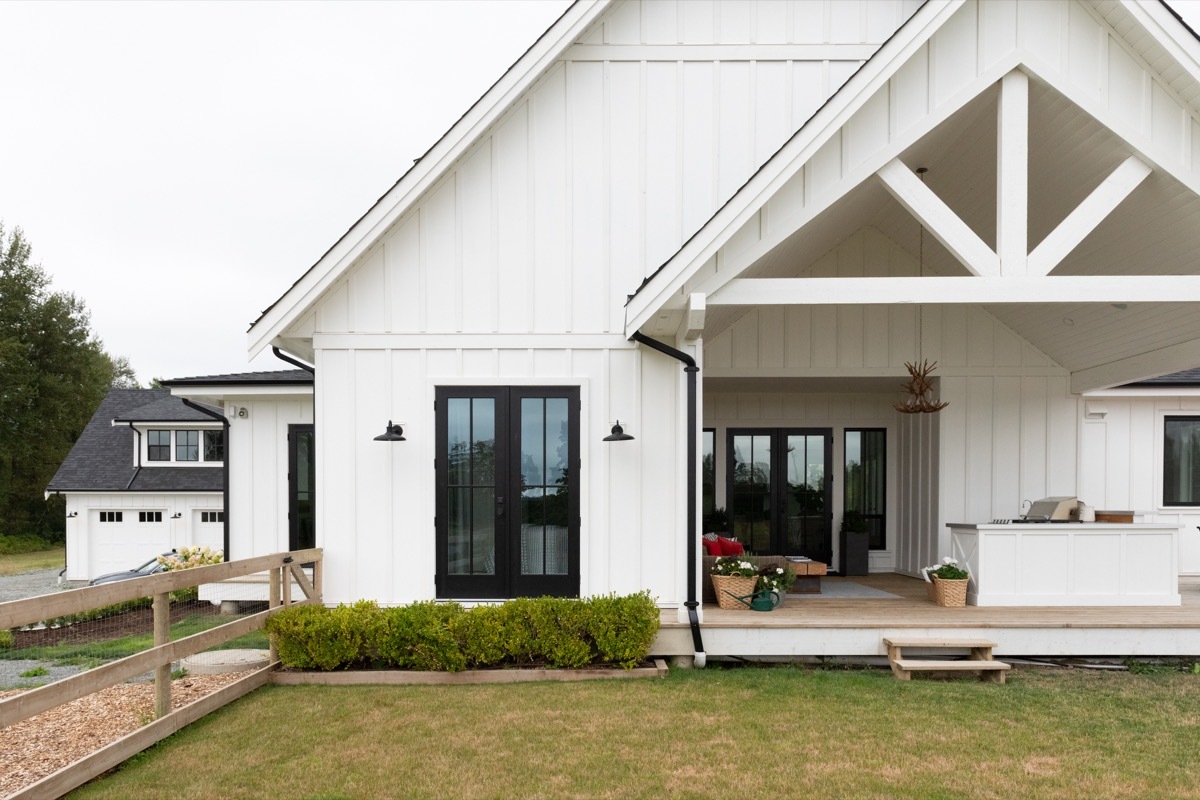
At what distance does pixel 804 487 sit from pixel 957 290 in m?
4.75

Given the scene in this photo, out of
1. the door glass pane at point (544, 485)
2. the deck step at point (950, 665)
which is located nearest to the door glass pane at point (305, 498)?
the door glass pane at point (544, 485)

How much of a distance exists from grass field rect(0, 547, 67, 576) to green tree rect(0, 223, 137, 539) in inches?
101

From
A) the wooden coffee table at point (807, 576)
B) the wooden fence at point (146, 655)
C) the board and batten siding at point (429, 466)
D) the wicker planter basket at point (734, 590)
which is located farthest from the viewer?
the wooden coffee table at point (807, 576)

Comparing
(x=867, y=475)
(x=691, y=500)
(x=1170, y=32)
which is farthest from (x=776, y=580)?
(x=1170, y=32)

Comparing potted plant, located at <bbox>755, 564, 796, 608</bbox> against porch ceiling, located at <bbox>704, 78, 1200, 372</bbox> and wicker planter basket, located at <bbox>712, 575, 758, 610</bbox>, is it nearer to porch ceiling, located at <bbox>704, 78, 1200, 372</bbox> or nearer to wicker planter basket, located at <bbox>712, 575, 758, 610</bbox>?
wicker planter basket, located at <bbox>712, 575, 758, 610</bbox>

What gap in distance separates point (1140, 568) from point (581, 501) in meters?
5.28

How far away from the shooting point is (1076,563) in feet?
23.3

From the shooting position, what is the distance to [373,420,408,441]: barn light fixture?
261 inches

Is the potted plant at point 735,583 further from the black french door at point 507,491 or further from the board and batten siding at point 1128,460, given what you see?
the board and batten siding at point 1128,460

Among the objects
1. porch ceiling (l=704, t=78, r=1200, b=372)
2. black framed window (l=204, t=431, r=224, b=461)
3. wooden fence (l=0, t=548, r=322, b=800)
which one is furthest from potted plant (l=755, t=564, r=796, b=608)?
black framed window (l=204, t=431, r=224, b=461)

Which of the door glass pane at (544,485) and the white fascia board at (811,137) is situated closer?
the white fascia board at (811,137)

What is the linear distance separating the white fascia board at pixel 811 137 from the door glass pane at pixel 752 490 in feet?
16.2

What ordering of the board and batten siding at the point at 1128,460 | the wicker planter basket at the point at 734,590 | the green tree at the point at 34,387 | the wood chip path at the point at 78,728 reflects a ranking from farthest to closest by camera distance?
the green tree at the point at 34,387 < the board and batten siding at the point at 1128,460 < the wicker planter basket at the point at 734,590 < the wood chip path at the point at 78,728

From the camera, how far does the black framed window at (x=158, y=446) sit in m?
17.6
